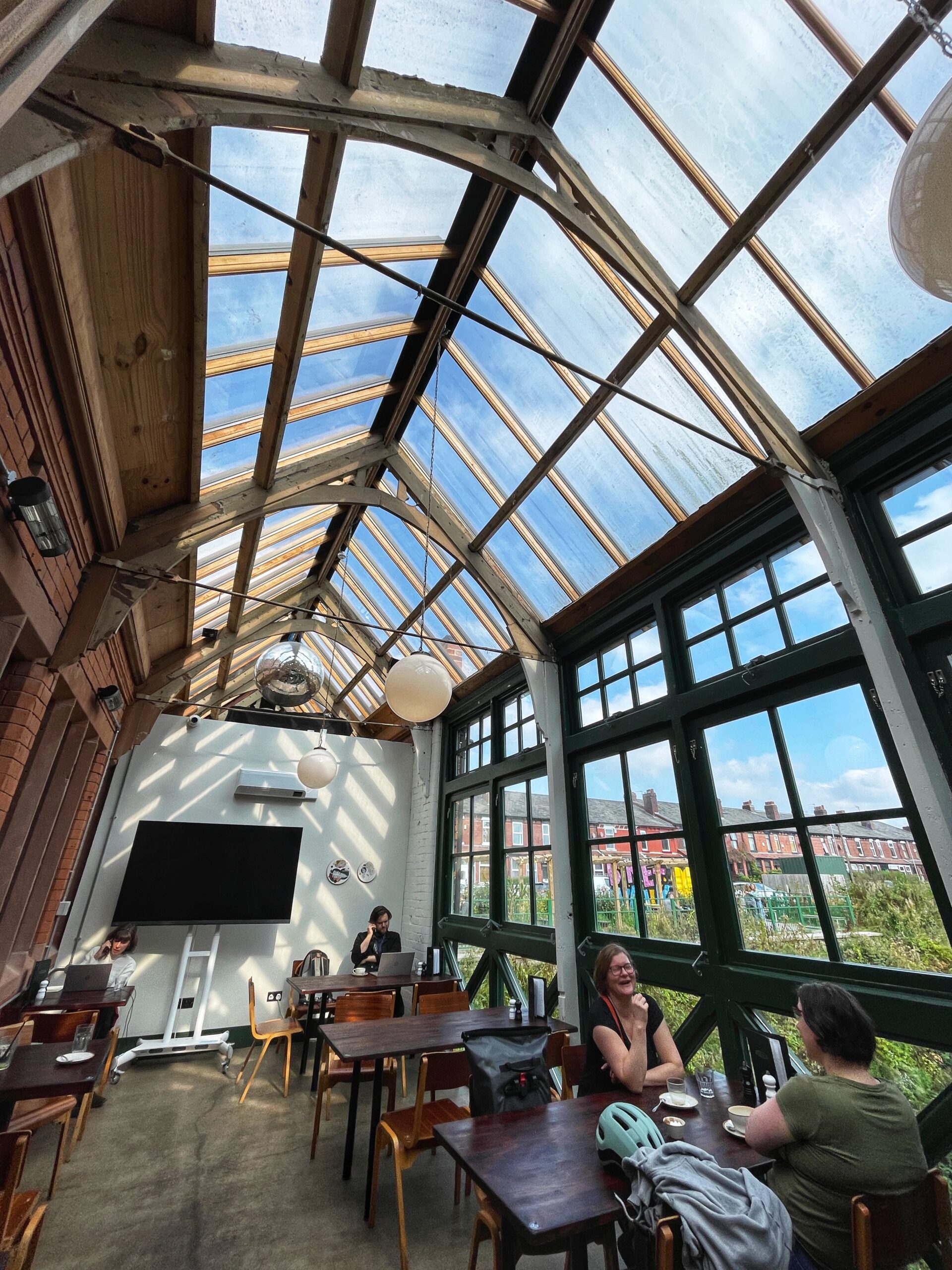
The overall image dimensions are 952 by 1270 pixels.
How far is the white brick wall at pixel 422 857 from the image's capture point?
7156 millimetres

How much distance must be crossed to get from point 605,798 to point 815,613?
87.9 inches

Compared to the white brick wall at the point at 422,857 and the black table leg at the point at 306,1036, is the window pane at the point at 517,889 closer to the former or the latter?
the white brick wall at the point at 422,857

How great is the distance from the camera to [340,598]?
777 centimetres

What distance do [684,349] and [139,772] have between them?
727 cm

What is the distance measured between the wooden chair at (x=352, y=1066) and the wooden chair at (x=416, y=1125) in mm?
736

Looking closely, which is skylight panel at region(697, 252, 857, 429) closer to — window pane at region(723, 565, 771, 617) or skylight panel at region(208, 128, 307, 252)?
window pane at region(723, 565, 771, 617)

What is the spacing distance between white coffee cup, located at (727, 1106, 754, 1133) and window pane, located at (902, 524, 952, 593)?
240cm

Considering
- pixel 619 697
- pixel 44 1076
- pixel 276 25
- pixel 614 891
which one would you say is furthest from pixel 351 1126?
pixel 276 25

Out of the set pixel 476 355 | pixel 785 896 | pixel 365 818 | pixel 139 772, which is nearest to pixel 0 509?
pixel 476 355

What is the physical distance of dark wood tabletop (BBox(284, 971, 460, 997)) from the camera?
14.5 ft

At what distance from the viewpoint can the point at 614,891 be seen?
426 centimetres

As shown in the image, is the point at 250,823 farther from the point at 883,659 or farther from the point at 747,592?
the point at 883,659

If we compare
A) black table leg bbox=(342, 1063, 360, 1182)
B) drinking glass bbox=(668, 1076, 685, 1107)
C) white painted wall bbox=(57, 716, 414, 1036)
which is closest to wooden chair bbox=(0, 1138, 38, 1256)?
black table leg bbox=(342, 1063, 360, 1182)

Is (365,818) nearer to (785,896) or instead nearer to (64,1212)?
(64,1212)
